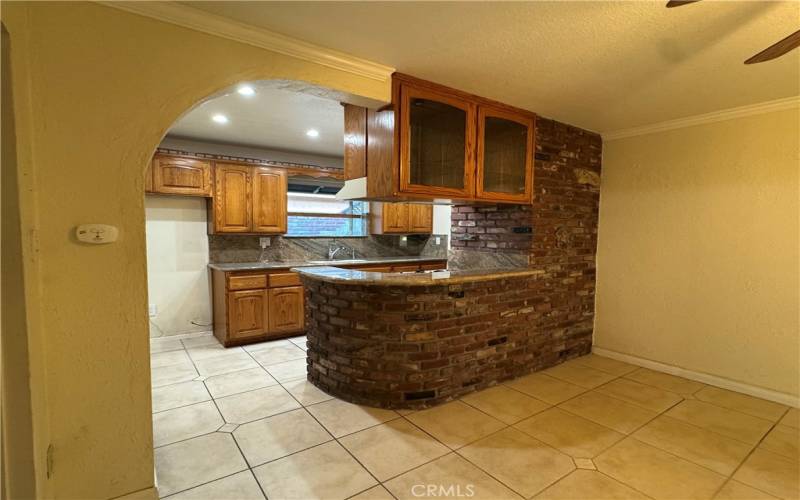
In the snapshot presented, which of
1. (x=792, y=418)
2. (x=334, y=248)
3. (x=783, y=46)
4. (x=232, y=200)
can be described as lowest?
(x=792, y=418)

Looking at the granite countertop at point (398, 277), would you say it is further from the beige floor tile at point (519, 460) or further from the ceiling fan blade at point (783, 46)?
the ceiling fan blade at point (783, 46)

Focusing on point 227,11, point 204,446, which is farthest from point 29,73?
point 204,446

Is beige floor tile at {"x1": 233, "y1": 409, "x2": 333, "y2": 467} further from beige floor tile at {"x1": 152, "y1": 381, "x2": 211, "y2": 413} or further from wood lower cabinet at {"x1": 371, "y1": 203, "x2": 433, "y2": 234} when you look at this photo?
wood lower cabinet at {"x1": 371, "y1": 203, "x2": 433, "y2": 234}

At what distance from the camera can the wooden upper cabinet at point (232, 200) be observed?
165 inches

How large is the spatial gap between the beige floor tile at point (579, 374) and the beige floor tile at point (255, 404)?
227cm

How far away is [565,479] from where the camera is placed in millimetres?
1889

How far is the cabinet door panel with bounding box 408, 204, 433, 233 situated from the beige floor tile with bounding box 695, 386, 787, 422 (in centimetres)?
366

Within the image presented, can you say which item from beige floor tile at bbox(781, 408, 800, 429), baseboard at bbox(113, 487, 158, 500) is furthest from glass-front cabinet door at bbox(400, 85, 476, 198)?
beige floor tile at bbox(781, 408, 800, 429)

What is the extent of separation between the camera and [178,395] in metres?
2.83

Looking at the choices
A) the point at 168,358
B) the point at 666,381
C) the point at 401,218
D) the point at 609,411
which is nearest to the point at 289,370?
the point at 168,358

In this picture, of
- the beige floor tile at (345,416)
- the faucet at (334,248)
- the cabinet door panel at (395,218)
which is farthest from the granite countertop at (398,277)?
the cabinet door panel at (395,218)

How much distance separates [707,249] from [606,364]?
1364mm

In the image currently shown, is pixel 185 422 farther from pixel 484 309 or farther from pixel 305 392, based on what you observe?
pixel 484 309

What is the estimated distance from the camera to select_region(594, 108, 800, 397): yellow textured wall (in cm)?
280
